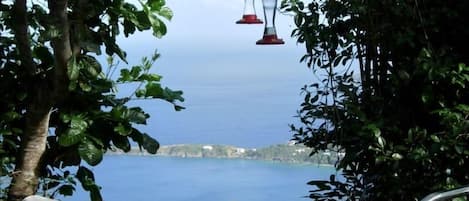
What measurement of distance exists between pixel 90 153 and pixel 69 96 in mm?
290

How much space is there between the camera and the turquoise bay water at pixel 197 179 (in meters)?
3.40

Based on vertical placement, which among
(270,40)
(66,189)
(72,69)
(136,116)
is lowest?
(66,189)

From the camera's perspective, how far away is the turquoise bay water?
340cm

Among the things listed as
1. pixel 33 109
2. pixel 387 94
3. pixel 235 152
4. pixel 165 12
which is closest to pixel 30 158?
pixel 33 109

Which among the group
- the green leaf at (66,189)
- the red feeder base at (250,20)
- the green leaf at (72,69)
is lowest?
the green leaf at (66,189)

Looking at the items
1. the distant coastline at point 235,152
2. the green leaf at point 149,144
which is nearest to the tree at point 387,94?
the distant coastline at point 235,152

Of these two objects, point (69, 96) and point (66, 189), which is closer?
point (69, 96)

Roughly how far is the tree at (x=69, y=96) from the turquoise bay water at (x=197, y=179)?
18cm

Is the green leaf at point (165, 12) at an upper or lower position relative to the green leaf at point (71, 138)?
upper

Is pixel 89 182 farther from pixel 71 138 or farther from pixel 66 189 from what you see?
pixel 71 138

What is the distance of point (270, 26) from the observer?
3.17 m

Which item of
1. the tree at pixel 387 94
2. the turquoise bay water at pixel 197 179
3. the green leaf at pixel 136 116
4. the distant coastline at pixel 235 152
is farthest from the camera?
the distant coastline at pixel 235 152

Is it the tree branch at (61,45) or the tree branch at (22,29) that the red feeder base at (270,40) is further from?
the tree branch at (22,29)

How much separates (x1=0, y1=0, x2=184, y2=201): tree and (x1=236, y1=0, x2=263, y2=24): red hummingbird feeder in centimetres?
34
